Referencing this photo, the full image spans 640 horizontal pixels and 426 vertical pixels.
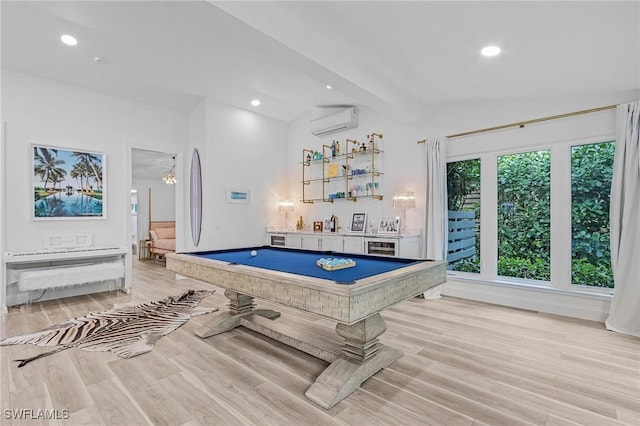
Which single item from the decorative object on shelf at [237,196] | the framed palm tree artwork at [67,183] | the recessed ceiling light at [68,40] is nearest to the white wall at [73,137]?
the framed palm tree artwork at [67,183]

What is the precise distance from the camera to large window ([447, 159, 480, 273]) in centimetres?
446

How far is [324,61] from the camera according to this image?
3.12m

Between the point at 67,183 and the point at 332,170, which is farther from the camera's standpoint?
the point at 332,170

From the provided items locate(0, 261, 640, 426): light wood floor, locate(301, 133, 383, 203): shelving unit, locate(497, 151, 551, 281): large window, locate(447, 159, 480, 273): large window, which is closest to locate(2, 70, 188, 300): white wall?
locate(0, 261, 640, 426): light wood floor

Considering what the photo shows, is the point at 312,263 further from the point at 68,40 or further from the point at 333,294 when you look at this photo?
the point at 68,40

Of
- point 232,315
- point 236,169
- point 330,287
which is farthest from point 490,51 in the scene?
point 236,169

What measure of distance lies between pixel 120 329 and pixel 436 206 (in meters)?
4.15

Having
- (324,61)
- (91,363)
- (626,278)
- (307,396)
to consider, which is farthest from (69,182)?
(626,278)

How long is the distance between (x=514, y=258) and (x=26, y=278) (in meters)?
6.34

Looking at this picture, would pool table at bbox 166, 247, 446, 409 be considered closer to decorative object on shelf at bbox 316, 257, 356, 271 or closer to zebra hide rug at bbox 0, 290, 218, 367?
decorative object on shelf at bbox 316, 257, 356, 271

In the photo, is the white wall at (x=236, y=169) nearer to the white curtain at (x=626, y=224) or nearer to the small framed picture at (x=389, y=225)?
the small framed picture at (x=389, y=225)

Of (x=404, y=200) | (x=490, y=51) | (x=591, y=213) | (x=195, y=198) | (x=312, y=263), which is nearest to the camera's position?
(x=312, y=263)

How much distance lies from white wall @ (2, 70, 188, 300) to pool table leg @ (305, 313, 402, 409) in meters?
4.39

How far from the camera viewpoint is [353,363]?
221 centimetres
